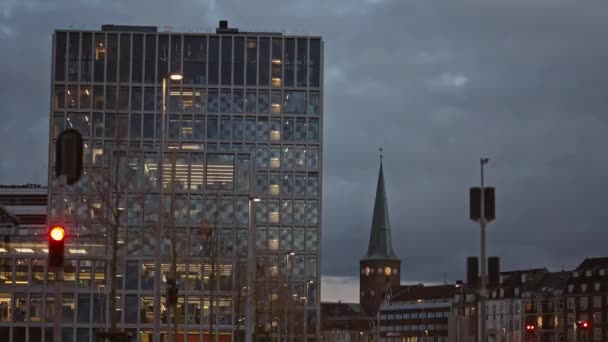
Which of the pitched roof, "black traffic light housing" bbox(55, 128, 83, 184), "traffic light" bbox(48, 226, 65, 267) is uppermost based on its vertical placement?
the pitched roof

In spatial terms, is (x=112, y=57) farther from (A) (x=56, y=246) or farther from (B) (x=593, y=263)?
(A) (x=56, y=246)

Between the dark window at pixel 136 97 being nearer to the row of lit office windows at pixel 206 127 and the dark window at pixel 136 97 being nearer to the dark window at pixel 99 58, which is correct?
the row of lit office windows at pixel 206 127

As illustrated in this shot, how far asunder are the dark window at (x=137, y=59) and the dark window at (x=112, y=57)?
2.34 metres

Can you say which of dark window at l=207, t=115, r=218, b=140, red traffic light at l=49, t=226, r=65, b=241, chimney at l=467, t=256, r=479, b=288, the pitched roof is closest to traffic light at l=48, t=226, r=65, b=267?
red traffic light at l=49, t=226, r=65, b=241

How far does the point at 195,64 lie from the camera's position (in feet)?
488

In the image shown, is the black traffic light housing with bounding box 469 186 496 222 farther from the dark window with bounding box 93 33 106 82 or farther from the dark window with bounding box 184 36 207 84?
the dark window with bounding box 93 33 106 82

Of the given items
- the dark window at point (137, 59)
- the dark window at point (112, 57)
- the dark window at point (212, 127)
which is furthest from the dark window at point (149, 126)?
the dark window at point (212, 127)

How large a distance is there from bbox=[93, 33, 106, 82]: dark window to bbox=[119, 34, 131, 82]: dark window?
7.63 feet

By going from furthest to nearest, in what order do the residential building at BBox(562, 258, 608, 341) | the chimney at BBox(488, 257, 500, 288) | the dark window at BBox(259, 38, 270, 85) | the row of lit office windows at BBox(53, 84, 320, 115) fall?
the residential building at BBox(562, 258, 608, 341), the dark window at BBox(259, 38, 270, 85), the row of lit office windows at BBox(53, 84, 320, 115), the chimney at BBox(488, 257, 500, 288)

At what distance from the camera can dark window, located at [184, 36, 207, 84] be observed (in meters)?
148

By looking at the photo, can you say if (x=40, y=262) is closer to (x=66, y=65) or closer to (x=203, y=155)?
(x=203, y=155)

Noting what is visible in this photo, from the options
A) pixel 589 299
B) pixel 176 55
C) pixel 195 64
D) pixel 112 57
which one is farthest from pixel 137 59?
pixel 589 299

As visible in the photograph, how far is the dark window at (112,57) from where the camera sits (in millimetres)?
146250

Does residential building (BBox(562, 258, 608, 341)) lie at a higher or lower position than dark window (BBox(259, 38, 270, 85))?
lower
